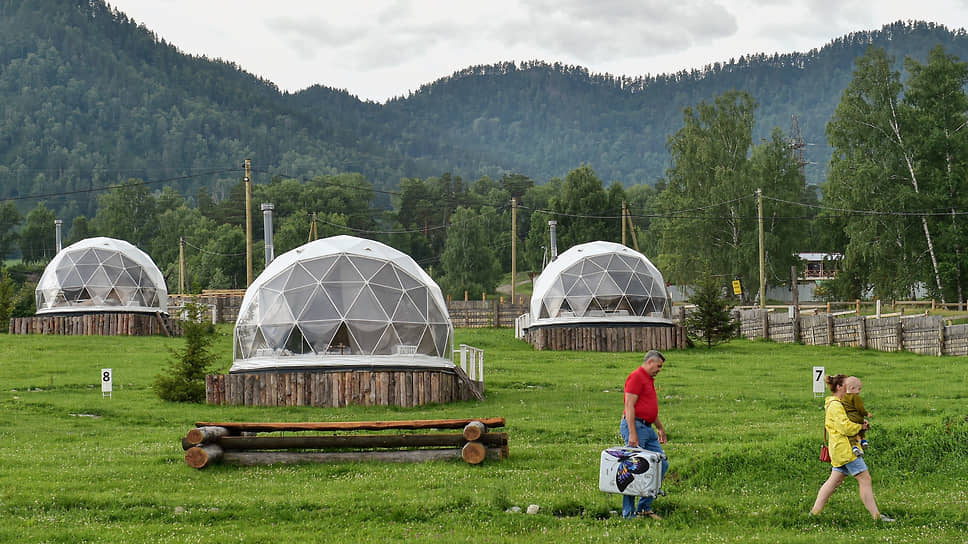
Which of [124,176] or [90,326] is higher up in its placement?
[124,176]

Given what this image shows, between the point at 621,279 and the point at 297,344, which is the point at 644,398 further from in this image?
the point at 621,279

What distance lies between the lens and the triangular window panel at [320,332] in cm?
2214

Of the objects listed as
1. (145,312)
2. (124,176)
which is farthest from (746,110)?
(124,176)

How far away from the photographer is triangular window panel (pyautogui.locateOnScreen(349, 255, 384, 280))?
23844 mm

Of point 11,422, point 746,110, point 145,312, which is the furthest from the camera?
point 746,110

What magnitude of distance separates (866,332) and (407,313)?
19641 millimetres

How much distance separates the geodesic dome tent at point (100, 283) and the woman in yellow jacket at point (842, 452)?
1557 inches

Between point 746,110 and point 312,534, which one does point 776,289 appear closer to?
point 746,110

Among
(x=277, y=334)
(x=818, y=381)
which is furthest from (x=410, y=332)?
(x=818, y=381)

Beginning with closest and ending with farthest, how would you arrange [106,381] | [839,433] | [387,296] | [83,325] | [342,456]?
[839,433]
[342,456]
[106,381]
[387,296]
[83,325]

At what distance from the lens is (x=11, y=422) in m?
18.3

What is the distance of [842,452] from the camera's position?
9.91 metres

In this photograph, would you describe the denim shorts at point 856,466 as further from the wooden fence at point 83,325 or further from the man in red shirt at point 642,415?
the wooden fence at point 83,325

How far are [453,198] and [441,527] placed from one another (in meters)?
118
